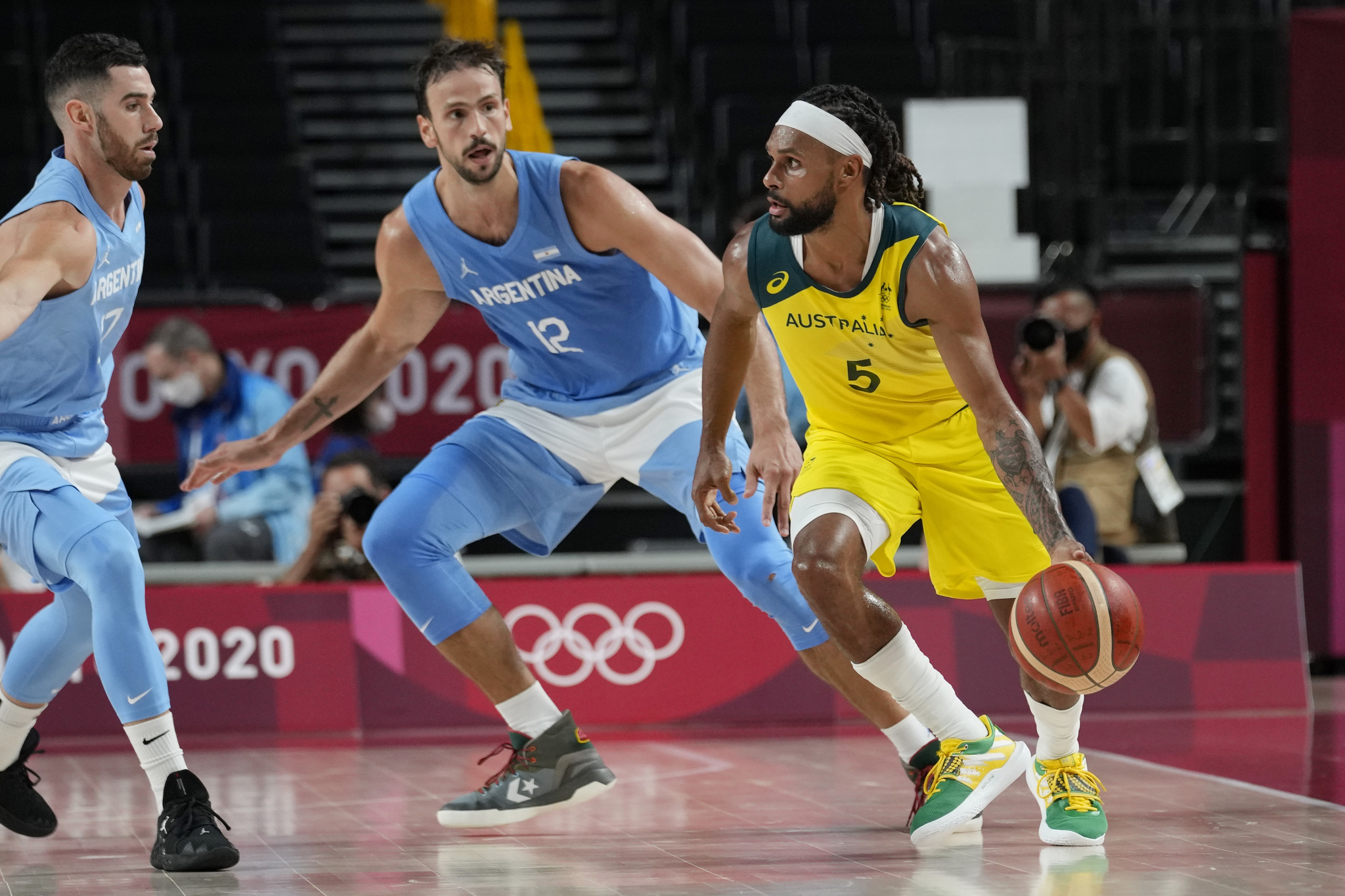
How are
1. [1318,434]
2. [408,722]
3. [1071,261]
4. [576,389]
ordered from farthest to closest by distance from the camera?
[1071,261], [1318,434], [408,722], [576,389]

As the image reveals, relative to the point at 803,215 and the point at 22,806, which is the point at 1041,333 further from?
the point at 22,806

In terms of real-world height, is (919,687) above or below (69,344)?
below

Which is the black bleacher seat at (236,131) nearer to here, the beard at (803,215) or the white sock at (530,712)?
the white sock at (530,712)

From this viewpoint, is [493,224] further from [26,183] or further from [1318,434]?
[26,183]

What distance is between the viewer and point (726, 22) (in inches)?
523

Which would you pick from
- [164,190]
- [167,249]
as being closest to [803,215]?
[167,249]

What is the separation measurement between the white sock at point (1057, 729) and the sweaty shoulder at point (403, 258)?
2.14 meters

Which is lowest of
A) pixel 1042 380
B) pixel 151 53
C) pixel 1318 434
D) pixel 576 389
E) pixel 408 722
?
pixel 408 722

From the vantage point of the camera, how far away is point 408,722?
7418 millimetres

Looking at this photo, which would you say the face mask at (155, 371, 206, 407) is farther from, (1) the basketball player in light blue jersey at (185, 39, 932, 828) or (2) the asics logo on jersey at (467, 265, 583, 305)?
(2) the asics logo on jersey at (467, 265, 583, 305)

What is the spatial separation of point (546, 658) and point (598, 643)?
24cm

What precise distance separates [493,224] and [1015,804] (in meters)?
2.35

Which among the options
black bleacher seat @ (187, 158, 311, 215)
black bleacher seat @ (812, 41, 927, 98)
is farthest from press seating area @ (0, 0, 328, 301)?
black bleacher seat @ (812, 41, 927, 98)

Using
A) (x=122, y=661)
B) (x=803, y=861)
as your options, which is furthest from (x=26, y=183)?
(x=803, y=861)
